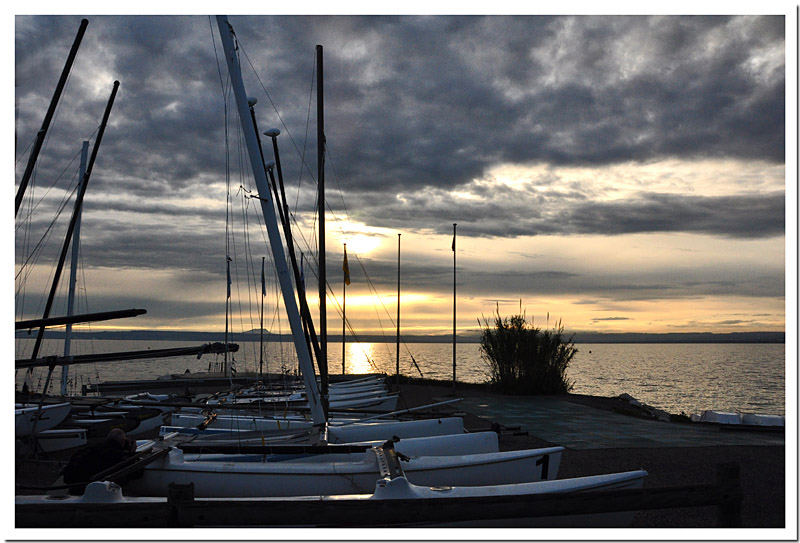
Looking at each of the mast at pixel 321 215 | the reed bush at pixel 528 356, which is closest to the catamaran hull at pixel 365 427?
the mast at pixel 321 215

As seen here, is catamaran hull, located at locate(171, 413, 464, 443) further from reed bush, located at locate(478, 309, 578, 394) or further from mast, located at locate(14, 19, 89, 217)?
reed bush, located at locate(478, 309, 578, 394)

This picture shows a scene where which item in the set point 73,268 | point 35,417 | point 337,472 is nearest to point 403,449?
point 337,472

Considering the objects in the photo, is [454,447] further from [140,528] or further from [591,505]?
[140,528]

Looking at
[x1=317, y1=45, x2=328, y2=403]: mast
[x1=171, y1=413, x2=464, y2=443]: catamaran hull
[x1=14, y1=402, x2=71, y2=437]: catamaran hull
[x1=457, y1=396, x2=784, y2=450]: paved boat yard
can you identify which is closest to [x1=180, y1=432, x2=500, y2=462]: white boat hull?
[x1=171, y1=413, x2=464, y2=443]: catamaran hull

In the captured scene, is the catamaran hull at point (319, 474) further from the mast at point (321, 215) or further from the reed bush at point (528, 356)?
the reed bush at point (528, 356)

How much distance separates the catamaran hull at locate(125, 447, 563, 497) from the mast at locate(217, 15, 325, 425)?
2727 millimetres

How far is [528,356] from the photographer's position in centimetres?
2719

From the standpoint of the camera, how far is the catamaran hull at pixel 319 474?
8953 millimetres

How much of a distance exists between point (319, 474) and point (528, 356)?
19.7 meters

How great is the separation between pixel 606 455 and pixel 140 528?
1037 cm

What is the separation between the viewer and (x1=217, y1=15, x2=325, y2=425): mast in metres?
11.5
